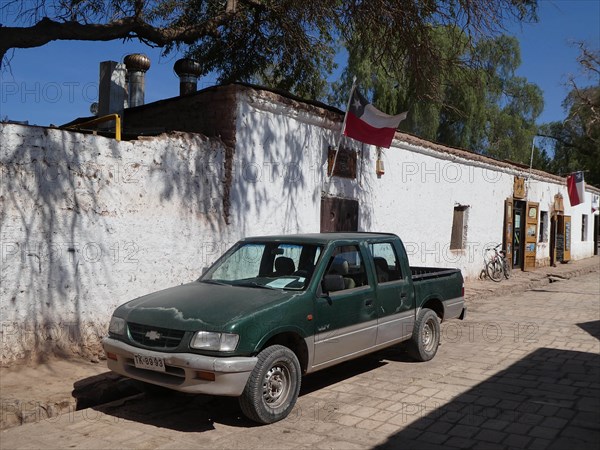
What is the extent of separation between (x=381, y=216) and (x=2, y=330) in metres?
8.13

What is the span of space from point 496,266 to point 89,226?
43.5 feet

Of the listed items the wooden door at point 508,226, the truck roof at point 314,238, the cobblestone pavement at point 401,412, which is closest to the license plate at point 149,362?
the cobblestone pavement at point 401,412

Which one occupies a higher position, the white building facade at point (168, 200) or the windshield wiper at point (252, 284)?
the white building facade at point (168, 200)

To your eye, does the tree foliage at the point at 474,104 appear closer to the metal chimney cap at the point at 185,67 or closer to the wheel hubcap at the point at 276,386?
the metal chimney cap at the point at 185,67

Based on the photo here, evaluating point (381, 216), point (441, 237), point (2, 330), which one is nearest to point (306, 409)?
point (2, 330)

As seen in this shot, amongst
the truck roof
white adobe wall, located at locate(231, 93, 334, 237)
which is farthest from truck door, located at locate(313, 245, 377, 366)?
white adobe wall, located at locate(231, 93, 334, 237)

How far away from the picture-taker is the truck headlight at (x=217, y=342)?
180 inches

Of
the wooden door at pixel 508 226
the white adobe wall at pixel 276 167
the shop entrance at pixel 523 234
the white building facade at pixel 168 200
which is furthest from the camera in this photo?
the shop entrance at pixel 523 234

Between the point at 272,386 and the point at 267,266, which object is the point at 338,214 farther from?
the point at 272,386

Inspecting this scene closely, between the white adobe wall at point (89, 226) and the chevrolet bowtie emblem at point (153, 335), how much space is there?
213 cm

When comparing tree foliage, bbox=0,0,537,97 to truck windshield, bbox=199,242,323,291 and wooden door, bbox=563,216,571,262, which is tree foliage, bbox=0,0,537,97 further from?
wooden door, bbox=563,216,571,262

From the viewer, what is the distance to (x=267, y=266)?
6020 millimetres

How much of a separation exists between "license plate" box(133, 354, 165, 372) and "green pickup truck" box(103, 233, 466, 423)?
1cm

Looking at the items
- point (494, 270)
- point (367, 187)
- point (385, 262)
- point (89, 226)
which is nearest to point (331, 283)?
point (385, 262)
